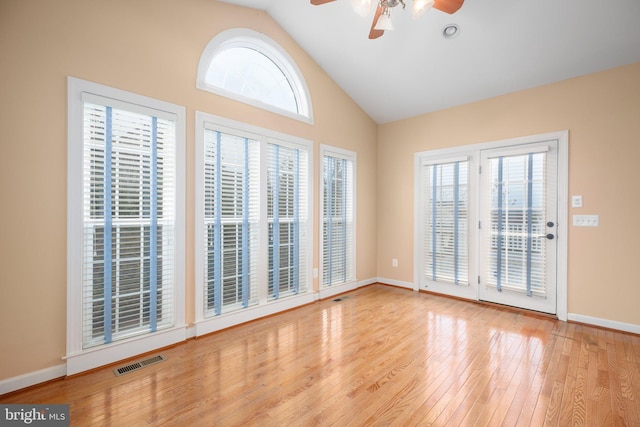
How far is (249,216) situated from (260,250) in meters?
0.41

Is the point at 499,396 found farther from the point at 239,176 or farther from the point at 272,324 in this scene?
the point at 239,176

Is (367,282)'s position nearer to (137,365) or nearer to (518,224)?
(518,224)

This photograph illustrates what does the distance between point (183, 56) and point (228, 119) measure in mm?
667

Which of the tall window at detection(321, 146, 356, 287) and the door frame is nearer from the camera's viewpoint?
the door frame

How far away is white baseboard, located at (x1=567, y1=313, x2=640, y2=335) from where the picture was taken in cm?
298

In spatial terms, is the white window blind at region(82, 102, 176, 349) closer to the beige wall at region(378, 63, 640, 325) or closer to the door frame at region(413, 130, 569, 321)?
the door frame at region(413, 130, 569, 321)

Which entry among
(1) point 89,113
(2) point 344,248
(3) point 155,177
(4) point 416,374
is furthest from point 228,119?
(4) point 416,374

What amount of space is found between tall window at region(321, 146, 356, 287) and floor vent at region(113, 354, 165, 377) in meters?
2.22

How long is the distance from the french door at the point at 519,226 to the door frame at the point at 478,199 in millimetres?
48

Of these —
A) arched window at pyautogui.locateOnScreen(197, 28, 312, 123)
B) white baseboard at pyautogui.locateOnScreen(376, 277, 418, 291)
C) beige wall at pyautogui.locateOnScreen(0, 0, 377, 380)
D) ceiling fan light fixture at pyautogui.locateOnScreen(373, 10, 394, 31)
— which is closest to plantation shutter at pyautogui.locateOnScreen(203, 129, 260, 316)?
Result: arched window at pyautogui.locateOnScreen(197, 28, 312, 123)

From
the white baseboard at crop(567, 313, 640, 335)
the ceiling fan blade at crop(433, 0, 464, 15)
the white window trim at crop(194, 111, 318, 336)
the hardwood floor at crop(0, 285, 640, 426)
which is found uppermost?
the ceiling fan blade at crop(433, 0, 464, 15)

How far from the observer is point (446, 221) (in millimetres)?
4316

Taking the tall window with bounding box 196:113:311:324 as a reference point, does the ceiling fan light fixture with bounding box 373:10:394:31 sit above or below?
above

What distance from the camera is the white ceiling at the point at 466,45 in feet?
9.09
